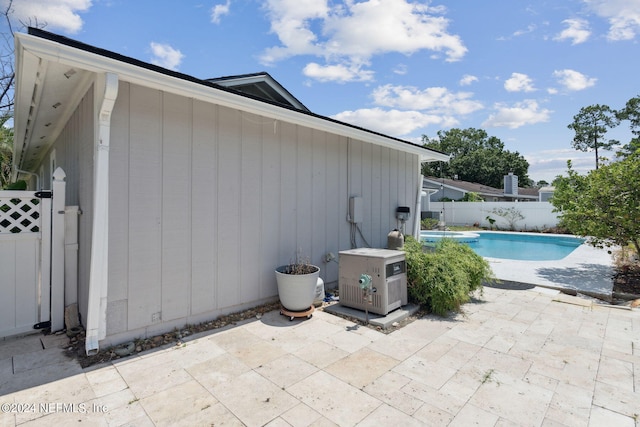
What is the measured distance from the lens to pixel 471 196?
811 inches

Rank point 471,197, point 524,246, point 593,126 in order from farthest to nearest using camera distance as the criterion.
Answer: point 593,126 → point 471,197 → point 524,246

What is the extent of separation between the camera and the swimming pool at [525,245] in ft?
34.5

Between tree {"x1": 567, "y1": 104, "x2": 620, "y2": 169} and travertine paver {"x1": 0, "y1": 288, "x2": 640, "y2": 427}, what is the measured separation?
33470mm

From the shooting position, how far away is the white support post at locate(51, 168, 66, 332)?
11.9ft

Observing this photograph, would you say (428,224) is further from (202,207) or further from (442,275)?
(202,207)

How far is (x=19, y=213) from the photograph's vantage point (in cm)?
350

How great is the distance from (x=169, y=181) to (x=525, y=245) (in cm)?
1419

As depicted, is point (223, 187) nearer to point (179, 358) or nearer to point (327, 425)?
point (179, 358)

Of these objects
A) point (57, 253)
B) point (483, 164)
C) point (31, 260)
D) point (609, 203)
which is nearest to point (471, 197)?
point (609, 203)

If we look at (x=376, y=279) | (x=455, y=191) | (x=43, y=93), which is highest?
(x=455, y=191)

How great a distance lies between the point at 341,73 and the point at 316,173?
643 cm

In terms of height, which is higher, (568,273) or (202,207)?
(202,207)

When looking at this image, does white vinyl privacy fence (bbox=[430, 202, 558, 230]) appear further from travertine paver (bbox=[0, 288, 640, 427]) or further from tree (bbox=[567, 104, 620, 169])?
tree (bbox=[567, 104, 620, 169])

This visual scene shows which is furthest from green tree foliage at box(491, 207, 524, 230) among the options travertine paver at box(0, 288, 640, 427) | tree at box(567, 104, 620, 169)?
tree at box(567, 104, 620, 169)
